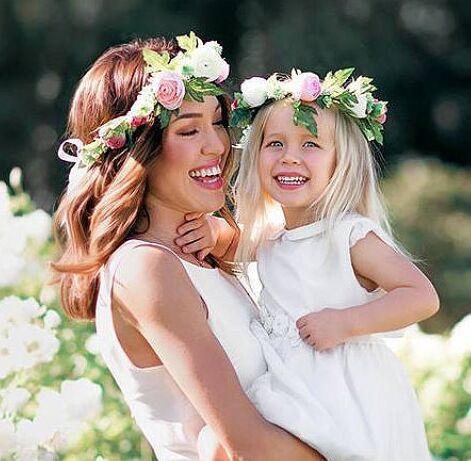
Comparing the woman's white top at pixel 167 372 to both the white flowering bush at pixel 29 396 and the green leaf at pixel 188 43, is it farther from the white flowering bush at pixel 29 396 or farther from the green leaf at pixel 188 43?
the white flowering bush at pixel 29 396

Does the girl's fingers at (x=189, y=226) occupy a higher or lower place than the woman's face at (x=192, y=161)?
lower

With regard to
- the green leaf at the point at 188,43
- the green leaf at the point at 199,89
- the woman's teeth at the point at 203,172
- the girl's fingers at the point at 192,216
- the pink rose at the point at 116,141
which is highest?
the green leaf at the point at 188,43

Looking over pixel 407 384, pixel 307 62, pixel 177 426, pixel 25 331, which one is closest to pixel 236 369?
pixel 177 426

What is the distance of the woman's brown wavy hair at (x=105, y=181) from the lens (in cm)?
316

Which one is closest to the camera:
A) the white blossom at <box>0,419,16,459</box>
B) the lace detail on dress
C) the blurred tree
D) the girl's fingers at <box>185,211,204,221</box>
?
the lace detail on dress

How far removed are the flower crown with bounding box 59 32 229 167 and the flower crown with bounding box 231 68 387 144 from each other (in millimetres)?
106

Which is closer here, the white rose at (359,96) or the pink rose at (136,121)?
the pink rose at (136,121)

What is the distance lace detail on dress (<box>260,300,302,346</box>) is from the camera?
3195 mm

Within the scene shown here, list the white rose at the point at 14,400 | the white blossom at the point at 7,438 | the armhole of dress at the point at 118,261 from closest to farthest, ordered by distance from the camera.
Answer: the armhole of dress at the point at 118,261 → the white blossom at the point at 7,438 → the white rose at the point at 14,400

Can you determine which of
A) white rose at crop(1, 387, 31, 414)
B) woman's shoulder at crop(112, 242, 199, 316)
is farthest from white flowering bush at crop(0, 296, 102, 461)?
woman's shoulder at crop(112, 242, 199, 316)

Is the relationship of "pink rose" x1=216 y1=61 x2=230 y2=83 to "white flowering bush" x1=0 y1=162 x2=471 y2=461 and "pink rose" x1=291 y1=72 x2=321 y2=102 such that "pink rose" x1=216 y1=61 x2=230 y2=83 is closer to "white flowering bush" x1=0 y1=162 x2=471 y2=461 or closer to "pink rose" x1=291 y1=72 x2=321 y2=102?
"pink rose" x1=291 y1=72 x2=321 y2=102

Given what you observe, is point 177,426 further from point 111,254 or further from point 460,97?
point 460,97

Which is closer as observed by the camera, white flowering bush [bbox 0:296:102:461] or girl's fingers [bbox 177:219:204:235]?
girl's fingers [bbox 177:219:204:235]

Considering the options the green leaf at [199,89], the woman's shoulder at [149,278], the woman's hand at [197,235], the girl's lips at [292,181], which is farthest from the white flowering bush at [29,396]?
the green leaf at [199,89]
